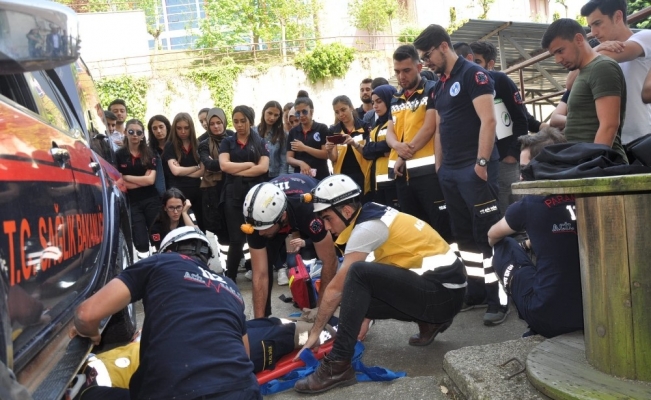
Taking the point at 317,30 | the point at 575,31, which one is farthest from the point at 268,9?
the point at 575,31

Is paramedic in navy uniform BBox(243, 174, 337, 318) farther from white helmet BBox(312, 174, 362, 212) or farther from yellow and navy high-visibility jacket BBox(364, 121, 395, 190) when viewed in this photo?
yellow and navy high-visibility jacket BBox(364, 121, 395, 190)

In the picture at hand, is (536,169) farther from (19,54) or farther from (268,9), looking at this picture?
(268,9)

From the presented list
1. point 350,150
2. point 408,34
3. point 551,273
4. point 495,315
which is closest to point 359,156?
point 350,150

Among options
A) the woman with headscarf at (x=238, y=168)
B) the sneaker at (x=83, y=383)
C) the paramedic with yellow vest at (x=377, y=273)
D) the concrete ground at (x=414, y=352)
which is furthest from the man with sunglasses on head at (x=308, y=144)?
the sneaker at (x=83, y=383)

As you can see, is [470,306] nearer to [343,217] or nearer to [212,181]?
[343,217]

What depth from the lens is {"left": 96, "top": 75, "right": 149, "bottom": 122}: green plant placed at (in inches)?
1027

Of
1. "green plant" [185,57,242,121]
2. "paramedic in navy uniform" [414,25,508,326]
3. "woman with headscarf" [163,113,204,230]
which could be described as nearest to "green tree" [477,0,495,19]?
"green plant" [185,57,242,121]

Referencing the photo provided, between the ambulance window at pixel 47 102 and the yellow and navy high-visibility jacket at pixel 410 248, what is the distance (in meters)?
1.78

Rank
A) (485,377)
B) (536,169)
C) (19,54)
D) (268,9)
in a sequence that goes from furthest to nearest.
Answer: (268,9) → (485,377) → (536,169) → (19,54)

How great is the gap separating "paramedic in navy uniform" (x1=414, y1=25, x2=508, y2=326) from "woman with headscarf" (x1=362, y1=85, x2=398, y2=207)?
1.22 meters

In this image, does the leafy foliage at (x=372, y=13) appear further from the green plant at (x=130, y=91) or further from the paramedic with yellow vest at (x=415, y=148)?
the paramedic with yellow vest at (x=415, y=148)

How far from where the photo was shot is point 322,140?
712 cm

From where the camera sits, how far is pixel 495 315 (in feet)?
15.8

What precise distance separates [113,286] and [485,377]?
6.07 ft
